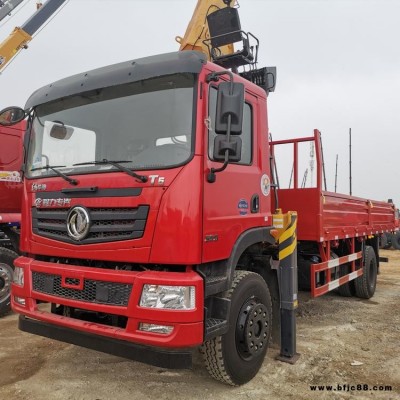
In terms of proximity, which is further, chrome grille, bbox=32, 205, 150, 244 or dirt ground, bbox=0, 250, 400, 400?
dirt ground, bbox=0, 250, 400, 400

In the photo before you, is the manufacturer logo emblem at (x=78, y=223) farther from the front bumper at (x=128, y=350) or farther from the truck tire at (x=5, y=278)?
the truck tire at (x=5, y=278)

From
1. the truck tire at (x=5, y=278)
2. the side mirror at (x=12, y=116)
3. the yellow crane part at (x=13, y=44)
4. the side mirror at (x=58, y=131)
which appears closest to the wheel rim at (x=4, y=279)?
the truck tire at (x=5, y=278)

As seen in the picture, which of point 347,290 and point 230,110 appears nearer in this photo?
point 230,110

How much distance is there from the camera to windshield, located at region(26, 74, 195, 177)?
2.97 metres

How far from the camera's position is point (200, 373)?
364 centimetres

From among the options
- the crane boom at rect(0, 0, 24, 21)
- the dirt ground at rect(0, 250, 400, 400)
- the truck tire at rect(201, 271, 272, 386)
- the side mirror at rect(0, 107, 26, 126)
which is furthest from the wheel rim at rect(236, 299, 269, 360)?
the crane boom at rect(0, 0, 24, 21)

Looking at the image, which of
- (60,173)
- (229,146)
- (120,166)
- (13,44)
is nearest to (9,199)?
(60,173)

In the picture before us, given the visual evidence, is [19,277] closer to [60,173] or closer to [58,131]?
[60,173]

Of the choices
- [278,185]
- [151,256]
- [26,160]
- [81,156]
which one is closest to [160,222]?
[151,256]

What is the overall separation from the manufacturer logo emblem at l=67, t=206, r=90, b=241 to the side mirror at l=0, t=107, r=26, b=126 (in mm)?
1233

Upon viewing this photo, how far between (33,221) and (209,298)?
1.71 m

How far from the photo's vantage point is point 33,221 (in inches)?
141

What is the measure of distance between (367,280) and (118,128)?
5.33 meters

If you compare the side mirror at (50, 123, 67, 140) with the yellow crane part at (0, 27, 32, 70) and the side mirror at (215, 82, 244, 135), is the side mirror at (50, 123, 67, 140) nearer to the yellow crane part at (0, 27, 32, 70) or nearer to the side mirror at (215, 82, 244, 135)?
the side mirror at (215, 82, 244, 135)
